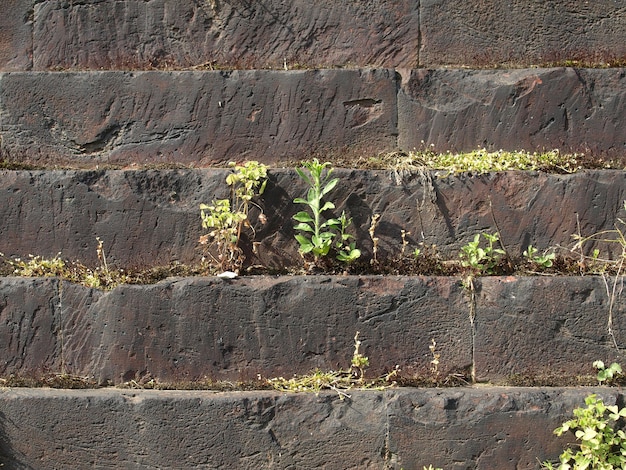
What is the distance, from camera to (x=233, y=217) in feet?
14.1

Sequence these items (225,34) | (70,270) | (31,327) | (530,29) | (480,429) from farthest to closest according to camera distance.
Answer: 1. (225,34)
2. (530,29)
3. (70,270)
4. (31,327)
5. (480,429)

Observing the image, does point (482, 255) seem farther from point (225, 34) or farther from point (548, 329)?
point (225, 34)

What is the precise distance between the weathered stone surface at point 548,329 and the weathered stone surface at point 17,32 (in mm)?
3602

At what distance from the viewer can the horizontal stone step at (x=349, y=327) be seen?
4188 mm

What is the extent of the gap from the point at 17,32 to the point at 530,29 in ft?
11.9

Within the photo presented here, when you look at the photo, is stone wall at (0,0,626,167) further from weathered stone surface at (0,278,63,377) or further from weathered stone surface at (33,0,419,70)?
weathered stone surface at (0,278,63,377)

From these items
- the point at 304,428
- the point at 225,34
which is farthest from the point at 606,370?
the point at 225,34

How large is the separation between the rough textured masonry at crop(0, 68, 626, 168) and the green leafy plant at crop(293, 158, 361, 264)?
0.99 feet

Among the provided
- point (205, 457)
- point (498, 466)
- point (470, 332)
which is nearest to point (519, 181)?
point (470, 332)

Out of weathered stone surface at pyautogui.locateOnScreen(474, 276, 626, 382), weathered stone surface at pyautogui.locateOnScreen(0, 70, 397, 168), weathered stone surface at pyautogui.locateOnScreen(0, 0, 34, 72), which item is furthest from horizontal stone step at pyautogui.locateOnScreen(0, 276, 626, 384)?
weathered stone surface at pyautogui.locateOnScreen(0, 0, 34, 72)

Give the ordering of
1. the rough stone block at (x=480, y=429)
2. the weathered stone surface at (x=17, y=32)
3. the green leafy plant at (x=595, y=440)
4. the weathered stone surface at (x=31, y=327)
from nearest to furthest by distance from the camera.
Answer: the green leafy plant at (x=595, y=440), the rough stone block at (x=480, y=429), the weathered stone surface at (x=31, y=327), the weathered stone surface at (x=17, y=32)

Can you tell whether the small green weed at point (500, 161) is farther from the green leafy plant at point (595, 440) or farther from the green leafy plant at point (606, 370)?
the green leafy plant at point (595, 440)

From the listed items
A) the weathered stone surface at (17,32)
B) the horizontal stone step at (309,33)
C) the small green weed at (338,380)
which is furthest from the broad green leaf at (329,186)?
the weathered stone surface at (17,32)

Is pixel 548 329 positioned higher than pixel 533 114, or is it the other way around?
pixel 533 114
